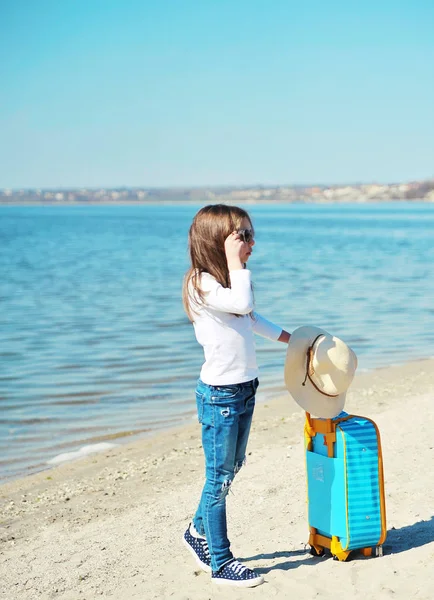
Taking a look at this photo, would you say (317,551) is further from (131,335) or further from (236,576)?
(131,335)

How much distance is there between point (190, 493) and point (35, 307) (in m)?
14.3

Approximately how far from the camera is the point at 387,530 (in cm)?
467

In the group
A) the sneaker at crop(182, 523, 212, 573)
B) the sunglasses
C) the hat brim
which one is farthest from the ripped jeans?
the sunglasses

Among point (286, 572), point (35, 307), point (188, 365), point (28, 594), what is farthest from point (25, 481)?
point (35, 307)

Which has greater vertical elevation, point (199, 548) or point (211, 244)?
point (211, 244)

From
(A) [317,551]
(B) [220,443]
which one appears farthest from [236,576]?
(B) [220,443]

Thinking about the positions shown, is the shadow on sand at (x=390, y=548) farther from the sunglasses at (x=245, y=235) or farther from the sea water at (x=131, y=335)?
the sea water at (x=131, y=335)

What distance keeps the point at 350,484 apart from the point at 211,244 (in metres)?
1.41

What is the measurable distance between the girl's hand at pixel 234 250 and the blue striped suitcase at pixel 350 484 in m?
0.99

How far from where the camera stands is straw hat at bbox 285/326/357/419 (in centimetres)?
410

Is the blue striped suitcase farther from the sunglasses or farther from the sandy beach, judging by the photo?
the sunglasses

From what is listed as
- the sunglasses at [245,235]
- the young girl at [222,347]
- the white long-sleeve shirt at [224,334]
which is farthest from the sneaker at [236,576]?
the sunglasses at [245,235]

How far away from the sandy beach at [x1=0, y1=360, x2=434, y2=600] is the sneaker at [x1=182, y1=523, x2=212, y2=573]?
7 centimetres

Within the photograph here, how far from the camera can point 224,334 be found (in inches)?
152
